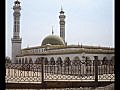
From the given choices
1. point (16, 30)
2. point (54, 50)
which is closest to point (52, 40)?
point (54, 50)

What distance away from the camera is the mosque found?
2497cm

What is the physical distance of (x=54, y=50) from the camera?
2805 centimetres

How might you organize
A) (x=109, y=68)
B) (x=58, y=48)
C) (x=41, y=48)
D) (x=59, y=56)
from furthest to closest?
(x=41, y=48)
(x=58, y=48)
(x=59, y=56)
(x=109, y=68)

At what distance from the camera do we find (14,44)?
105ft

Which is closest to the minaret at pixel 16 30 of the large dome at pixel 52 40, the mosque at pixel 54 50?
the mosque at pixel 54 50

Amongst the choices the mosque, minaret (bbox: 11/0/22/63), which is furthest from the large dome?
minaret (bbox: 11/0/22/63)

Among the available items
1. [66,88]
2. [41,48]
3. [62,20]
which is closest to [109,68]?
[66,88]

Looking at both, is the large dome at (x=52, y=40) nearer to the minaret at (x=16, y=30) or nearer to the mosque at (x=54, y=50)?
the mosque at (x=54, y=50)

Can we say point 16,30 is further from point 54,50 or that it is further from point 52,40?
point 54,50

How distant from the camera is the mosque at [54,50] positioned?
983 inches
